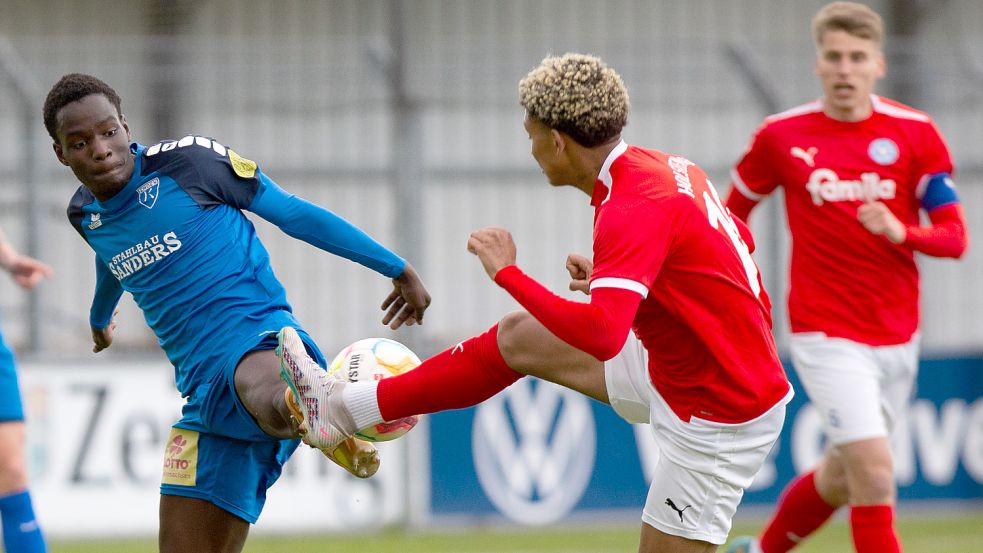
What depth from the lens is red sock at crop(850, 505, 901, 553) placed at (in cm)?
511

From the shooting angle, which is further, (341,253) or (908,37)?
(908,37)

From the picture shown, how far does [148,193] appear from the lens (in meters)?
4.37

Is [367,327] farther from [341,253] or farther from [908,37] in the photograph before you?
[908,37]

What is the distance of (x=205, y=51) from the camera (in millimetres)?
9312

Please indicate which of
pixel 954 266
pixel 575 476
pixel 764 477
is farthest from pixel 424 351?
pixel 954 266

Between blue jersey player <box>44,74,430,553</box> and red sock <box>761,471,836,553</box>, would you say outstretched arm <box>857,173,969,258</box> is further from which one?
blue jersey player <box>44,74,430,553</box>

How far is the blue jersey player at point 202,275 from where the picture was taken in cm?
426

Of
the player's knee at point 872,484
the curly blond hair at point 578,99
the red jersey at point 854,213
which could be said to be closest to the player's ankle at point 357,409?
the curly blond hair at point 578,99

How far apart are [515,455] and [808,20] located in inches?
250

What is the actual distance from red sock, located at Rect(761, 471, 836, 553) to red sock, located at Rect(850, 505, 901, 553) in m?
0.51

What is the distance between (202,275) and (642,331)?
136 cm

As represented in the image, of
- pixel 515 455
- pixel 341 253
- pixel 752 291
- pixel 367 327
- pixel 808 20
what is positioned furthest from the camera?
pixel 808 20

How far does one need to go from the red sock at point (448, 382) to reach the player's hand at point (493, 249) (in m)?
0.36

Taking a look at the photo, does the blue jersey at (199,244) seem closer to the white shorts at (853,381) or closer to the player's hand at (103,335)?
the player's hand at (103,335)
